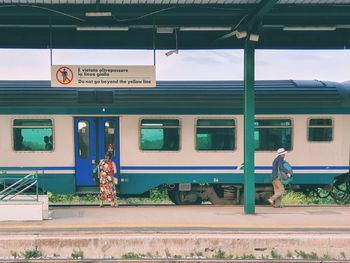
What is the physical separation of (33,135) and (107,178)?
236 centimetres

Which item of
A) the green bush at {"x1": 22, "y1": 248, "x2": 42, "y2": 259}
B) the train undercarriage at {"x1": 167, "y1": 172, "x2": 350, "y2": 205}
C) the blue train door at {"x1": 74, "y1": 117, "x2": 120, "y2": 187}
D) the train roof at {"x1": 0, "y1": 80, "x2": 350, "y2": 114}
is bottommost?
the green bush at {"x1": 22, "y1": 248, "x2": 42, "y2": 259}

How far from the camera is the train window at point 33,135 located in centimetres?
1204

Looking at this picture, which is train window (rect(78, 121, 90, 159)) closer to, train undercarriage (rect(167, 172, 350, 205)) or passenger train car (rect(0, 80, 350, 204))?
passenger train car (rect(0, 80, 350, 204))

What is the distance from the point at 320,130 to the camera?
12422 mm

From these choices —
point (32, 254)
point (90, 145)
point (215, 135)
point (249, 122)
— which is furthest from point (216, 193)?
point (32, 254)

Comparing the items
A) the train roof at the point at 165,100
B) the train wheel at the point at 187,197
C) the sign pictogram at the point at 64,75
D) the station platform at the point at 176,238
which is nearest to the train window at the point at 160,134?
the train roof at the point at 165,100

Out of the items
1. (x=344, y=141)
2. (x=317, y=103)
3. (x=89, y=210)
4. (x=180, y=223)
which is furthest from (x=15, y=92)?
(x=344, y=141)

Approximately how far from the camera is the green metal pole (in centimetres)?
1020

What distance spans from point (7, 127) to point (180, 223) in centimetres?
551

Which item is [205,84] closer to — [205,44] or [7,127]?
[205,44]

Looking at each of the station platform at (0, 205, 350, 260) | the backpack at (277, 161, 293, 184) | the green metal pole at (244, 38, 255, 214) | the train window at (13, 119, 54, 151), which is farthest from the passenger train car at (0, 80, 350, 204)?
the station platform at (0, 205, 350, 260)

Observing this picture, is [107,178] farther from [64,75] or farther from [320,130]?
[320,130]

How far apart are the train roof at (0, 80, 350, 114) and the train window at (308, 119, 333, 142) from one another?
0.27 metres

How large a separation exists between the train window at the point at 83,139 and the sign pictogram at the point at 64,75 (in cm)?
181
